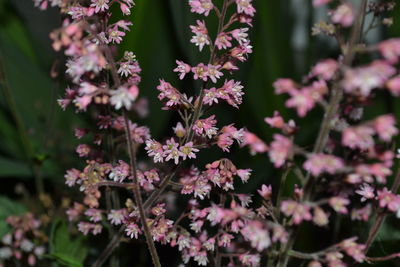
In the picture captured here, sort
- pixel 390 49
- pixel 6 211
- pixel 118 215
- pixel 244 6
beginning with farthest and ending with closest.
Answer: pixel 6 211 → pixel 118 215 → pixel 244 6 → pixel 390 49

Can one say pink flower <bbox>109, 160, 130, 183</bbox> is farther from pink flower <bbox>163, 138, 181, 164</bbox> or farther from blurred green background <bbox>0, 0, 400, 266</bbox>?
blurred green background <bbox>0, 0, 400, 266</bbox>

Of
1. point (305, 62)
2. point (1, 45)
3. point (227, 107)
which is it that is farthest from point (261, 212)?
point (1, 45)

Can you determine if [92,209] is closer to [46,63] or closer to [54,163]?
[54,163]

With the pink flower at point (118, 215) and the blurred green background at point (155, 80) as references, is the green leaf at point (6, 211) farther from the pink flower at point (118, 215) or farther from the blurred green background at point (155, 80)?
the pink flower at point (118, 215)

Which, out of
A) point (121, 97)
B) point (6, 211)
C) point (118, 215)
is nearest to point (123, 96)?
point (121, 97)

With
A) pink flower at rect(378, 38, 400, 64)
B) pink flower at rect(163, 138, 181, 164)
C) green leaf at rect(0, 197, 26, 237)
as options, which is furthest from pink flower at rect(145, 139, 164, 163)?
green leaf at rect(0, 197, 26, 237)

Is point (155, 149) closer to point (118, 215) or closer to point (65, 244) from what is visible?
point (118, 215)

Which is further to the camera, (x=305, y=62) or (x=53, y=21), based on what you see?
(x=53, y=21)
